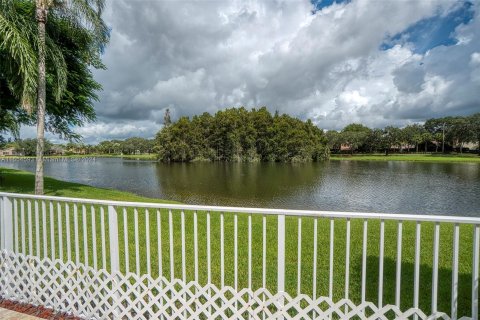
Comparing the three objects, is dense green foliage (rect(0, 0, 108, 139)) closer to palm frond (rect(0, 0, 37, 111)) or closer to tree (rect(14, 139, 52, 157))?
palm frond (rect(0, 0, 37, 111))

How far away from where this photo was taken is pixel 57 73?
9617 millimetres

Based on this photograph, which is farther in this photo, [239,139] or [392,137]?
[392,137]

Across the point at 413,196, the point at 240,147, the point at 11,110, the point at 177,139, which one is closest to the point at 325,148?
the point at 240,147

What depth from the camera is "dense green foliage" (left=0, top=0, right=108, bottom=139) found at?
30.3ft

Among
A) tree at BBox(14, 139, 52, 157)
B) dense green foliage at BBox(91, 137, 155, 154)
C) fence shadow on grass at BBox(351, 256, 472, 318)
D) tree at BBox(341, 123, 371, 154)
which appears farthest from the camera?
dense green foliage at BBox(91, 137, 155, 154)

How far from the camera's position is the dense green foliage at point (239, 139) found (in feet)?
197

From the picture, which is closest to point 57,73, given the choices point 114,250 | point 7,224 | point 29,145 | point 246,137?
point 7,224

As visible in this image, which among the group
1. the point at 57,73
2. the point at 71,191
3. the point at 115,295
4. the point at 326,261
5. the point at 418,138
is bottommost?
the point at 326,261

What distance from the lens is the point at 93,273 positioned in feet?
10.7

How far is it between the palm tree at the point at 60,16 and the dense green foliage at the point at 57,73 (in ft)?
0.75

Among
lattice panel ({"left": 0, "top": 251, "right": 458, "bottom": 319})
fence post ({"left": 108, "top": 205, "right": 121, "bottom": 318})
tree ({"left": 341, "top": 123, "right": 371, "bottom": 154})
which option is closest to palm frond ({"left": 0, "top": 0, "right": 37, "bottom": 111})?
lattice panel ({"left": 0, "top": 251, "right": 458, "bottom": 319})

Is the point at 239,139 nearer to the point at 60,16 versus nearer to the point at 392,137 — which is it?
the point at 392,137

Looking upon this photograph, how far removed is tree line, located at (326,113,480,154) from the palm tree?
8428 centimetres

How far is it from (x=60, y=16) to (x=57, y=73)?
223 cm
